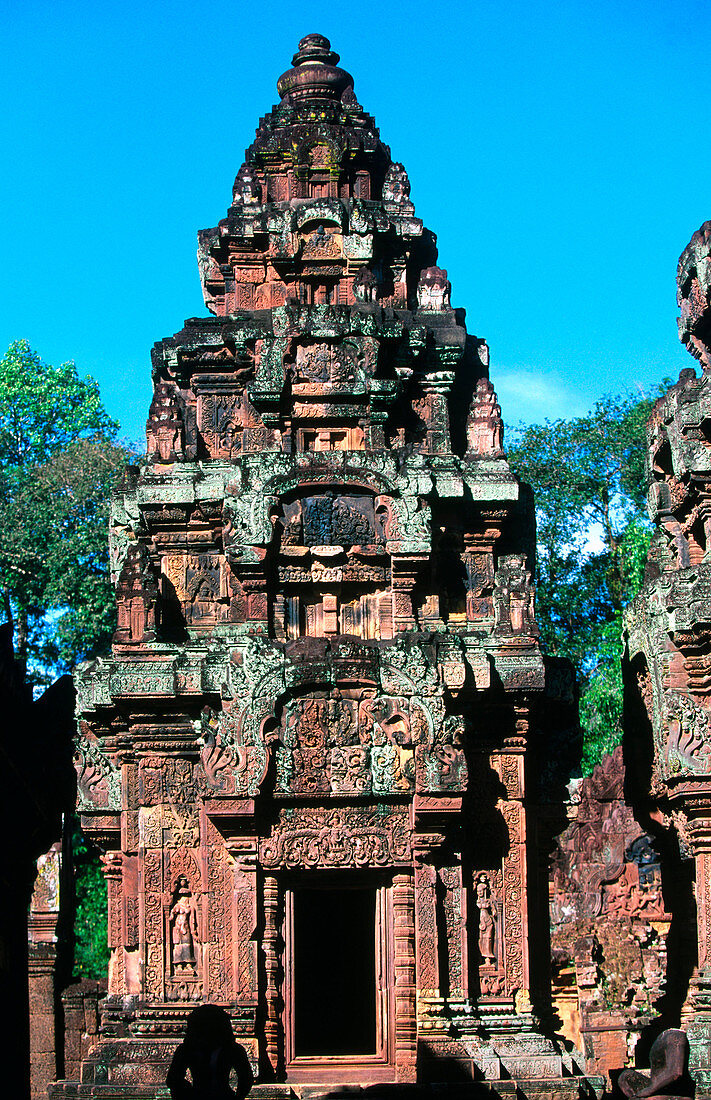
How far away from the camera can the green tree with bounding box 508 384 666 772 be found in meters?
28.5

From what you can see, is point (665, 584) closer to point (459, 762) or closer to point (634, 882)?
point (459, 762)

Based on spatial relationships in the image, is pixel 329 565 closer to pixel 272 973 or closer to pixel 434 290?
pixel 434 290

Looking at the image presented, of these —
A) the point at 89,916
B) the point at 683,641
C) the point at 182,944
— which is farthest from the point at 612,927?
the point at 89,916

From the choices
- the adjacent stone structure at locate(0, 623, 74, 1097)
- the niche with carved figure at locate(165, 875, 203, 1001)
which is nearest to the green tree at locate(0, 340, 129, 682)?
the niche with carved figure at locate(165, 875, 203, 1001)

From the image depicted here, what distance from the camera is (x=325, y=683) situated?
42.2ft

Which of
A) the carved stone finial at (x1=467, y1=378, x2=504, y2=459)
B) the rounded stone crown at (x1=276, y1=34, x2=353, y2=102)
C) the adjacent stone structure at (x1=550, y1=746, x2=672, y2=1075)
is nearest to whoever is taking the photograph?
the carved stone finial at (x1=467, y1=378, x2=504, y2=459)

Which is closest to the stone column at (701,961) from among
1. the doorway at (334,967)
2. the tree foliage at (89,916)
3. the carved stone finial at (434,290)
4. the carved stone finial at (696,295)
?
the carved stone finial at (696,295)

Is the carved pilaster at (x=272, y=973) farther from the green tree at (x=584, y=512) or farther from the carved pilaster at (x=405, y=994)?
the green tree at (x=584, y=512)

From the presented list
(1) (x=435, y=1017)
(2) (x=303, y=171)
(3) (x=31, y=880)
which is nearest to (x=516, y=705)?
(1) (x=435, y=1017)

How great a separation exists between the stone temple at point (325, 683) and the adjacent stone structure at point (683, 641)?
100 cm

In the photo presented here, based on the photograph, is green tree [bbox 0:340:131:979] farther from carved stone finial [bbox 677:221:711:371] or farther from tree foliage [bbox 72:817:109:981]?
carved stone finial [bbox 677:221:711:371]

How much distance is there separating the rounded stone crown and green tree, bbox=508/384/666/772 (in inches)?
477

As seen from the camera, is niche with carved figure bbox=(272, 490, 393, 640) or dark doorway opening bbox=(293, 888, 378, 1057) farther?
dark doorway opening bbox=(293, 888, 378, 1057)

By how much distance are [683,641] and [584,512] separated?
57.1 feet
